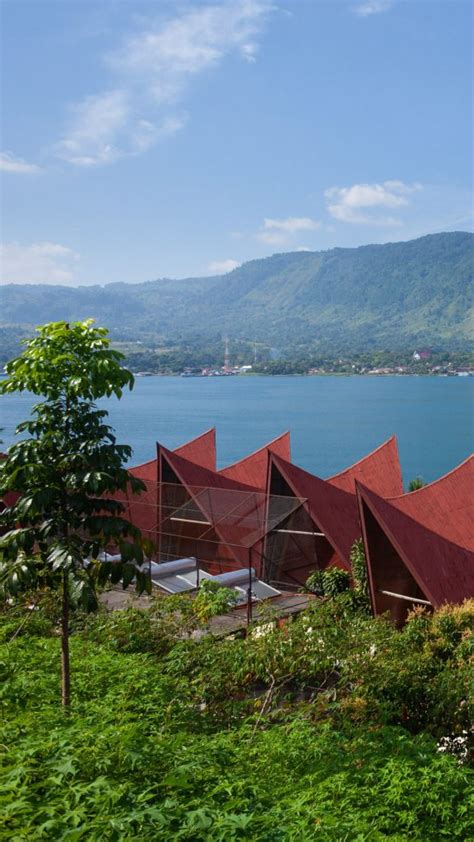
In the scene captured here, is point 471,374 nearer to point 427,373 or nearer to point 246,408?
point 427,373

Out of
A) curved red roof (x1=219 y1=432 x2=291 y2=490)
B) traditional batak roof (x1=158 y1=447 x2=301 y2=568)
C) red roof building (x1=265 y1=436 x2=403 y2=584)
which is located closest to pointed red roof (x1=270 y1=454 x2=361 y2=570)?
red roof building (x1=265 y1=436 x2=403 y2=584)

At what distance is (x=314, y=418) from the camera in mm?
91562

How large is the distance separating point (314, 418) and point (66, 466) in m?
86.3

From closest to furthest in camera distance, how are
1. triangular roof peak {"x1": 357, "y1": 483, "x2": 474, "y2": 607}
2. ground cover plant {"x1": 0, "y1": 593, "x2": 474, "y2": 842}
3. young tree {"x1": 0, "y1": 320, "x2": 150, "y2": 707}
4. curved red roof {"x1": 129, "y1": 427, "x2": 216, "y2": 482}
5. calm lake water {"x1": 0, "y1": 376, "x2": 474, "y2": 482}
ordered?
ground cover plant {"x1": 0, "y1": 593, "x2": 474, "y2": 842}, young tree {"x1": 0, "y1": 320, "x2": 150, "y2": 707}, triangular roof peak {"x1": 357, "y1": 483, "x2": 474, "y2": 607}, curved red roof {"x1": 129, "y1": 427, "x2": 216, "y2": 482}, calm lake water {"x1": 0, "y1": 376, "x2": 474, "y2": 482}

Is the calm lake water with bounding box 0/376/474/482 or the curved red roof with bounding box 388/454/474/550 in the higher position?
the curved red roof with bounding box 388/454/474/550

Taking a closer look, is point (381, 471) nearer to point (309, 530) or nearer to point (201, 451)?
point (201, 451)

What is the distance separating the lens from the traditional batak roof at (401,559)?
12.6 m

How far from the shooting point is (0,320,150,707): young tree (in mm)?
5535

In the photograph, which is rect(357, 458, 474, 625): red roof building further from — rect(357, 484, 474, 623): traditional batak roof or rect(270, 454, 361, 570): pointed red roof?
rect(270, 454, 361, 570): pointed red roof

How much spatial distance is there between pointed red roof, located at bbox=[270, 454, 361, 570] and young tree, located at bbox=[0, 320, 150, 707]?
31.7ft

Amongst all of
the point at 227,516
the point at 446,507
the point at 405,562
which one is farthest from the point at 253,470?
the point at 405,562

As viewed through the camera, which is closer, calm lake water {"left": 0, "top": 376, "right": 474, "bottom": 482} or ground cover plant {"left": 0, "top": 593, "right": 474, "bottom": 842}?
ground cover plant {"left": 0, "top": 593, "right": 474, "bottom": 842}

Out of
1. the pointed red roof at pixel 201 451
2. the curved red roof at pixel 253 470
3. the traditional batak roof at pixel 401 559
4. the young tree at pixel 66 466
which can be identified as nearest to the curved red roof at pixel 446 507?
the traditional batak roof at pixel 401 559

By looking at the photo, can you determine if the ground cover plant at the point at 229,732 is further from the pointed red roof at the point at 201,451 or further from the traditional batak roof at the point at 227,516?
the pointed red roof at the point at 201,451
